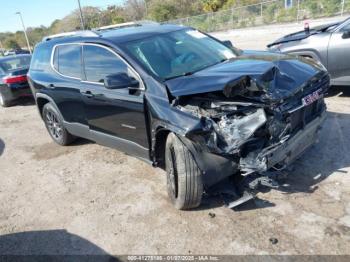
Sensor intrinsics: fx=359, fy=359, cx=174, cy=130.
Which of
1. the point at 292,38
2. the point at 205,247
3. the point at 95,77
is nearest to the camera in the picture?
the point at 205,247

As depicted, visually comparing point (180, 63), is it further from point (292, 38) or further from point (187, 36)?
point (292, 38)

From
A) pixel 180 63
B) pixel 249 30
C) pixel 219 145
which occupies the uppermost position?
pixel 180 63

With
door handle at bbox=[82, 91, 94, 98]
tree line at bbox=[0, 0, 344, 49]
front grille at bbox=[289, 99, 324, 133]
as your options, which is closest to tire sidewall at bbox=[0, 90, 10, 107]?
tree line at bbox=[0, 0, 344, 49]

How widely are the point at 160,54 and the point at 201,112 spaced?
3.99ft

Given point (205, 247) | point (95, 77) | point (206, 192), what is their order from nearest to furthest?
point (205, 247) < point (206, 192) < point (95, 77)

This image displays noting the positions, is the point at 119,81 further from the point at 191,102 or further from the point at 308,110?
the point at 308,110

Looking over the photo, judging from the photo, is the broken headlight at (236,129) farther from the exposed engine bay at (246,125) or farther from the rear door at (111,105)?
the rear door at (111,105)

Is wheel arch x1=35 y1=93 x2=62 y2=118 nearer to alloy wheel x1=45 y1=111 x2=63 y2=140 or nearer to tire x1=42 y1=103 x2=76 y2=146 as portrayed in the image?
tire x1=42 y1=103 x2=76 y2=146

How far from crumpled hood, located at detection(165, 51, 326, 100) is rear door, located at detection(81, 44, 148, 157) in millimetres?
630

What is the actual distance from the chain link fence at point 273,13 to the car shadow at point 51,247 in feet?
69.1

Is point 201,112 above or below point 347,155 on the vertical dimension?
above

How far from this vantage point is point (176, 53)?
4492mm

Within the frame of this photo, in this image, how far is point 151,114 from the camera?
3.98 meters

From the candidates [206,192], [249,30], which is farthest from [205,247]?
[249,30]
